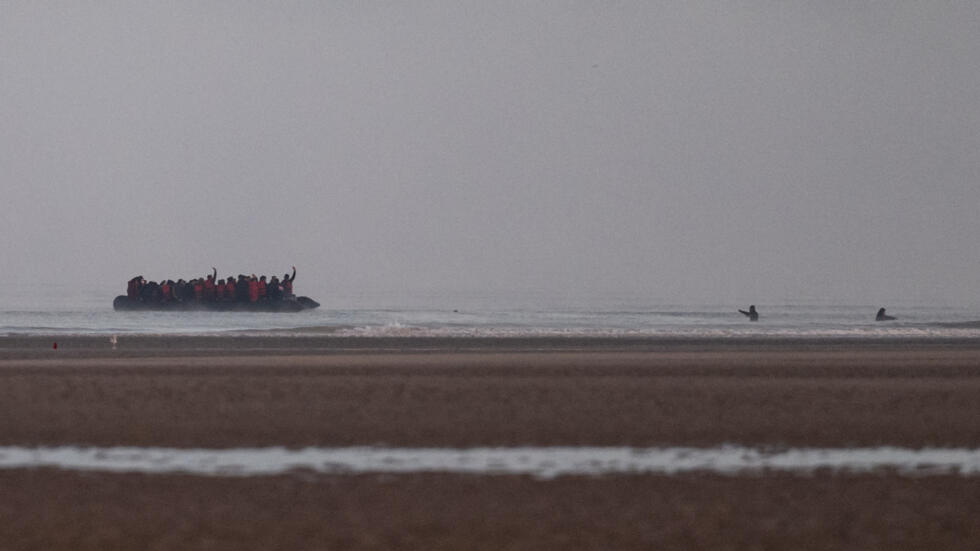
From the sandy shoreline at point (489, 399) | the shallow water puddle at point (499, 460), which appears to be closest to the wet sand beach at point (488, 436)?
the sandy shoreline at point (489, 399)

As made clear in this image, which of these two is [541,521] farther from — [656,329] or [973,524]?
[656,329]

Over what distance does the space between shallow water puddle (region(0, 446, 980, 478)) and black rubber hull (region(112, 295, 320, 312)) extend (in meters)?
66.7

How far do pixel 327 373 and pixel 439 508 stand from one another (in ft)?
52.5

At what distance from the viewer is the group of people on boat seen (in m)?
81.5

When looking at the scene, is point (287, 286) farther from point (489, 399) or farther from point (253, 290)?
point (489, 399)

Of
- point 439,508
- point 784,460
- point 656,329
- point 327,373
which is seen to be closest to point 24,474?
point 439,508

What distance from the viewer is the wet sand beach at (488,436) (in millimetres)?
10289

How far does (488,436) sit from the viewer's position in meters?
16.2

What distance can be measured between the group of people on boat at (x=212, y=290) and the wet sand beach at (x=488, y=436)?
159 feet

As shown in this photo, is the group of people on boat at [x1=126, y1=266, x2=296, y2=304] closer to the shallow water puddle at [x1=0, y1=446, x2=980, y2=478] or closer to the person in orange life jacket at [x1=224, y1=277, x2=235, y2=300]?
the person in orange life jacket at [x1=224, y1=277, x2=235, y2=300]

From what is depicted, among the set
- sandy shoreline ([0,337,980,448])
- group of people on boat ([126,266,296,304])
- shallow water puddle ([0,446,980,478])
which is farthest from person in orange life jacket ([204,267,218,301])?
shallow water puddle ([0,446,980,478])

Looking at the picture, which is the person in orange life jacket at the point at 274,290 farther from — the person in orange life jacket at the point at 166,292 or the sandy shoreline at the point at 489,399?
the sandy shoreline at the point at 489,399

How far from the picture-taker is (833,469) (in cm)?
1351

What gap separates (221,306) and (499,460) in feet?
231
